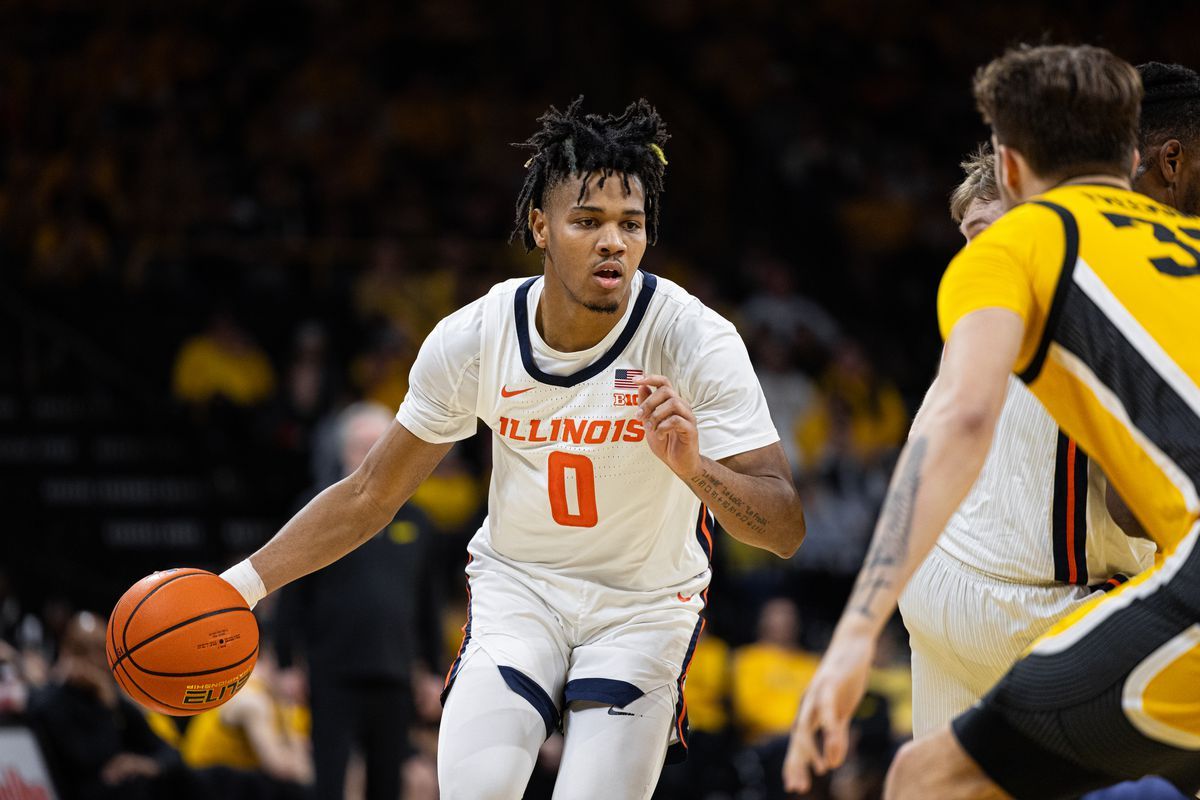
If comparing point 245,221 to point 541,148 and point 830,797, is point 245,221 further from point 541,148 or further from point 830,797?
point 541,148

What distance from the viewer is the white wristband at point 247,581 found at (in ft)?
15.1

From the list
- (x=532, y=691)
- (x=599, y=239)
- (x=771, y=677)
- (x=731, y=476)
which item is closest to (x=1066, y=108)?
(x=731, y=476)

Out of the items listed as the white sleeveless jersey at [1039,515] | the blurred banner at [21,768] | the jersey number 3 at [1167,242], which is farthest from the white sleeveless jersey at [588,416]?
the blurred banner at [21,768]

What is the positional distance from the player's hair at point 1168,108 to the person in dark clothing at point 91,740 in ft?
19.6

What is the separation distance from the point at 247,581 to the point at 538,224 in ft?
4.60

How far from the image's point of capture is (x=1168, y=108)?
13.2ft

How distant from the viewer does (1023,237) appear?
121 inches

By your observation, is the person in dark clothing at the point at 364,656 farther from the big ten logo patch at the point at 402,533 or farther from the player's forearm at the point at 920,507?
the player's forearm at the point at 920,507

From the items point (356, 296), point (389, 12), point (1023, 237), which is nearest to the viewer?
point (1023, 237)

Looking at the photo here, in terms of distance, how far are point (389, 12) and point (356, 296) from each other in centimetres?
435

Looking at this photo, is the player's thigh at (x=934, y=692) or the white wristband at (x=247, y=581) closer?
the player's thigh at (x=934, y=692)

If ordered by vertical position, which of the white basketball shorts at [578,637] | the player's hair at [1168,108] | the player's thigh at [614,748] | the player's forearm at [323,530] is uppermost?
the player's hair at [1168,108]

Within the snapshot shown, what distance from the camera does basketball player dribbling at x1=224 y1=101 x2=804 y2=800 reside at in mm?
4180

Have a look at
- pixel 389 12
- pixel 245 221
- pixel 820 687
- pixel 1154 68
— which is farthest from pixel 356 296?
pixel 820 687
